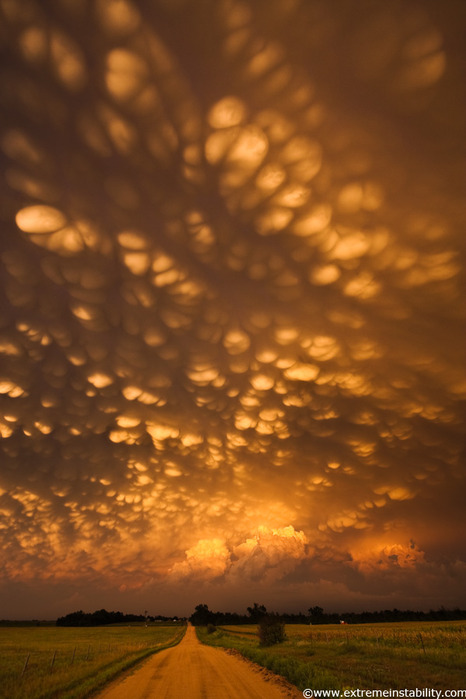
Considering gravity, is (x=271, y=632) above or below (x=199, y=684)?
below

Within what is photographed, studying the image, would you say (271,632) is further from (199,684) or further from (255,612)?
(255,612)

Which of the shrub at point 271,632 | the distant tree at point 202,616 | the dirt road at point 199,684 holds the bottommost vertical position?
the distant tree at point 202,616

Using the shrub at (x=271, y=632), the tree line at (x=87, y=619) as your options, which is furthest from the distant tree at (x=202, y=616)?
the shrub at (x=271, y=632)

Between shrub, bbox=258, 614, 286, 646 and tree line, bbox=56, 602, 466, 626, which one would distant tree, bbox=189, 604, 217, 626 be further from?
shrub, bbox=258, 614, 286, 646

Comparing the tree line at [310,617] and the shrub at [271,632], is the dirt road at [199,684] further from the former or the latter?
the tree line at [310,617]

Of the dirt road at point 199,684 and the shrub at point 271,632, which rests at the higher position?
the dirt road at point 199,684

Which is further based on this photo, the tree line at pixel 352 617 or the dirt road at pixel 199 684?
the tree line at pixel 352 617

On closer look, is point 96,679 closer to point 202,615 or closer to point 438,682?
point 438,682

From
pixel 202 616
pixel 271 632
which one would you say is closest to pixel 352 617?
pixel 202 616

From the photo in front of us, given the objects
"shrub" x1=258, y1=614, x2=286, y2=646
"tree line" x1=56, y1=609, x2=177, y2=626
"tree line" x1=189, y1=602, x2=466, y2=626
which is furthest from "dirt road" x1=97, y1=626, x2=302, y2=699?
"tree line" x1=56, y1=609, x2=177, y2=626
